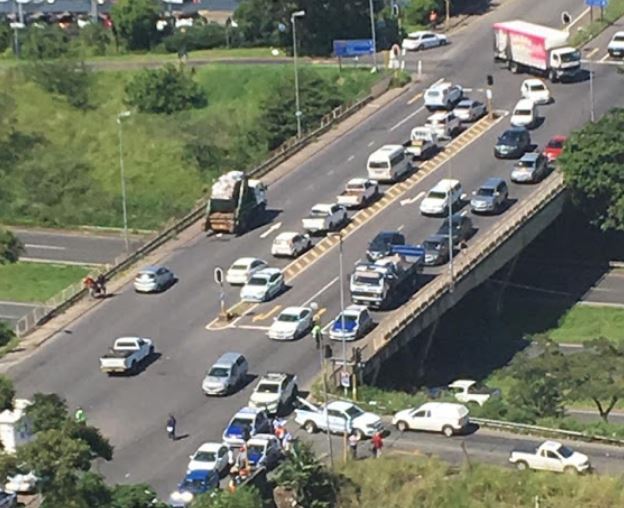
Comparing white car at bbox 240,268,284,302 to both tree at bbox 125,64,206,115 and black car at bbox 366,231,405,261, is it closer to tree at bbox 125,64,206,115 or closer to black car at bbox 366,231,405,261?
black car at bbox 366,231,405,261

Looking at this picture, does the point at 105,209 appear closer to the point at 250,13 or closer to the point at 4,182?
the point at 4,182

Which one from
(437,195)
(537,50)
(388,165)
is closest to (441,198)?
(437,195)

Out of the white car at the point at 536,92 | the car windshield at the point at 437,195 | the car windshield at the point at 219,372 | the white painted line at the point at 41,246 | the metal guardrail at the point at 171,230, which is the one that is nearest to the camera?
the car windshield at the point at 219,372

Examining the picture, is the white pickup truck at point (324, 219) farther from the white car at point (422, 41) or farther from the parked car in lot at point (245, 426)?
the white car at point (422, 41)

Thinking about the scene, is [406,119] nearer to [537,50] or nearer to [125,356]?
[537,50]

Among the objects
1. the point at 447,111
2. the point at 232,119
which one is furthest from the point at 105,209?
the point at 447,111

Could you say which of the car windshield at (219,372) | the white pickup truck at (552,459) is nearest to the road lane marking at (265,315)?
the car windshield at (219,372)

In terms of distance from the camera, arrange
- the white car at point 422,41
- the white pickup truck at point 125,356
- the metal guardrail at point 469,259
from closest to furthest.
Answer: the white pickup truck at point 125,356 < the metal guardrail at point 469,259 < the white car at point 422,41
